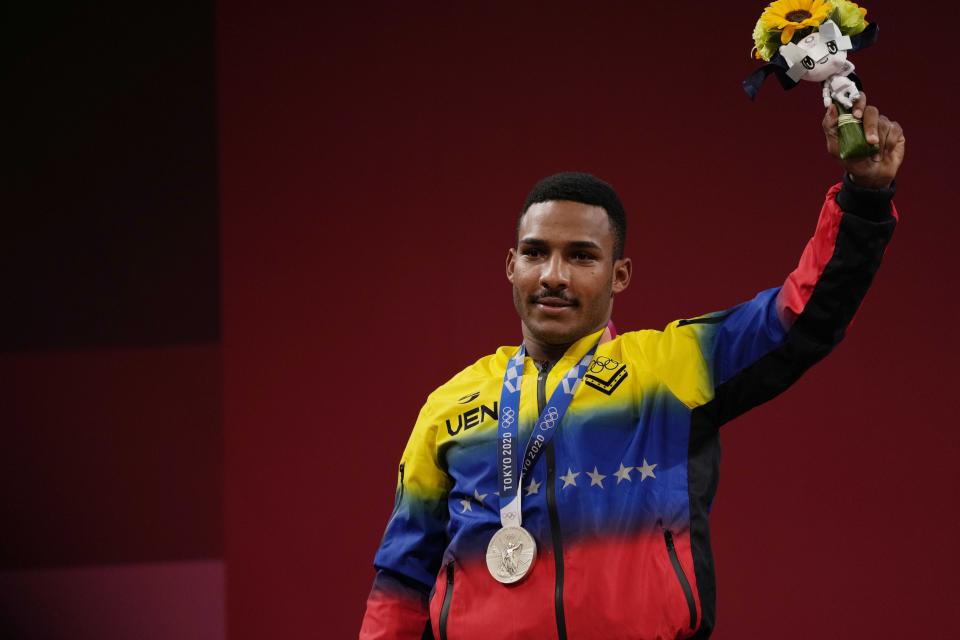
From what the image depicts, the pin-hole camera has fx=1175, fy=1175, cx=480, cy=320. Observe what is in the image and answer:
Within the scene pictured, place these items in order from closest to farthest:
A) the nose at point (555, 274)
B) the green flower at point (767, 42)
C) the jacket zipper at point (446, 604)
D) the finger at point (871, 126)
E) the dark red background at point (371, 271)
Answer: the finger at point (871, 126)
the green flower at point (767, 42)
the jacket zipper at point (446, 604)
the nose at point (555, 274)
the dark red background at point (371, 271)

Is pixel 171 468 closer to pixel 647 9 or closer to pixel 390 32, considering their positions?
pixel 390 32

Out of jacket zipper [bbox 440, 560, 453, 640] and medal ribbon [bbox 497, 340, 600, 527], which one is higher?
medal ribbon [bbox 497, 340, 600, 527]

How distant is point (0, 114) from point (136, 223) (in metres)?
0.47

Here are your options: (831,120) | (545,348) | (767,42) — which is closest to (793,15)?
(767,42)

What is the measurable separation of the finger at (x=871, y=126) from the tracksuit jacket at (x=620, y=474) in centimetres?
7

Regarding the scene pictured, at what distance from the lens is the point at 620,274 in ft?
6.11

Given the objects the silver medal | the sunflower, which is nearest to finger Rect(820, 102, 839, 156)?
the sunflower

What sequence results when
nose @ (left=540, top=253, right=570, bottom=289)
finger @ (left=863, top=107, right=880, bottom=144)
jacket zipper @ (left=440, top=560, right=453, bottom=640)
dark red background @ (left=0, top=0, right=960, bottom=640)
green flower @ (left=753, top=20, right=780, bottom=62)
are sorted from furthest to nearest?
dark red background @ (left=0, top=0, right=960, bottom=640) → nose @ (left=540, top=253, right=570, bottom=289) → jacket zipper @ (left=440, top=560, right=453, bottom=640) → green flower @ (left=753, top=20, right=780, bottom=62) → finger @ (left=863, top=107, right=880, bottom=144)

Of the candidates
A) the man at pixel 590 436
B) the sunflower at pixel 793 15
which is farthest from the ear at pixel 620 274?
the sunflower at pixel 793 15

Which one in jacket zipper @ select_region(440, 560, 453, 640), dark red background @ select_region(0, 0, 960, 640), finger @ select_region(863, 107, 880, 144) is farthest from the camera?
dark red background @ select_region(0, 0, 960, 640)

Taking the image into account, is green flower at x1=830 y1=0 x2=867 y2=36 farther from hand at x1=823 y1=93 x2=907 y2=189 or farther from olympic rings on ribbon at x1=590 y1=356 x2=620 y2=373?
olympic rings on ribbon at x1=590 y1=356 x2=620 y2=373

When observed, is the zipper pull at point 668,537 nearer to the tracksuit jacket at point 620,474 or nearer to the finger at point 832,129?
the tracksuit jacket at point 620,474

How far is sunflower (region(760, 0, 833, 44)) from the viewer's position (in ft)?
4.86

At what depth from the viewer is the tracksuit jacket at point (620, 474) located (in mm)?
1523
